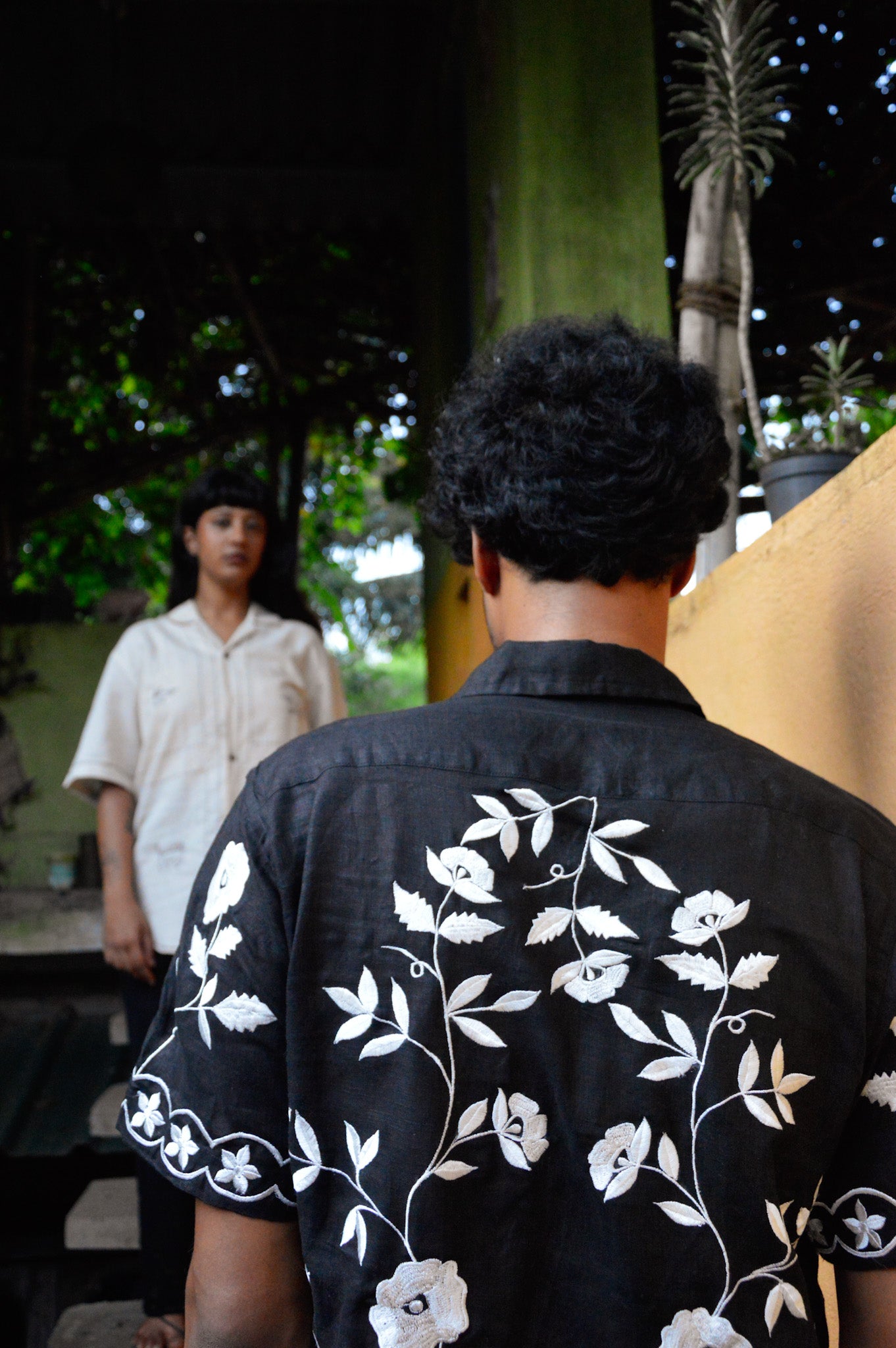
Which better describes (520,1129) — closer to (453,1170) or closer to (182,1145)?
(453,1170)

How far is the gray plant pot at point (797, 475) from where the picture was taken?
1520mm

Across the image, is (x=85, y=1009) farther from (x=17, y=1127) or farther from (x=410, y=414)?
(x=410, y=414)

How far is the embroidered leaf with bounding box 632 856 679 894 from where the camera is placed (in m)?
0.79

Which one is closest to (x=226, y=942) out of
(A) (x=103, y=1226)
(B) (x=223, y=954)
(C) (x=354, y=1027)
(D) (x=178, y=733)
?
(B) (x=223, y=954)

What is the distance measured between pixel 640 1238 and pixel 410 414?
527cm

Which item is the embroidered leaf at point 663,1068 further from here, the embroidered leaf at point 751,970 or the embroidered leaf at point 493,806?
the embroidered leaf at point 493,806

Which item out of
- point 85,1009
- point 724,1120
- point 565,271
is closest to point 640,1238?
point 724,1120

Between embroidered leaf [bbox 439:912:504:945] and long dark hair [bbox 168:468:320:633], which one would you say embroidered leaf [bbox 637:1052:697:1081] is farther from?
long dark hair [bbox 168:468:320:633]

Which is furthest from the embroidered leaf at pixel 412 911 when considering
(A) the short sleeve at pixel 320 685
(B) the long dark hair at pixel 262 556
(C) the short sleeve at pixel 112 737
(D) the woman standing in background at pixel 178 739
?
(B) the long dark hair at pixel 262 556

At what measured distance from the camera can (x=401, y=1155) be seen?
2.51 feet

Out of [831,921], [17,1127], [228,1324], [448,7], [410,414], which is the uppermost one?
[448,7]

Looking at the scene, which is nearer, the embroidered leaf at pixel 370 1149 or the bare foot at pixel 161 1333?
the embroidered leaf at pixel 370 1149

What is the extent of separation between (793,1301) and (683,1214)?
10 cm

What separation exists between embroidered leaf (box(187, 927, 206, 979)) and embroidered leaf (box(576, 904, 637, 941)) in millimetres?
282
